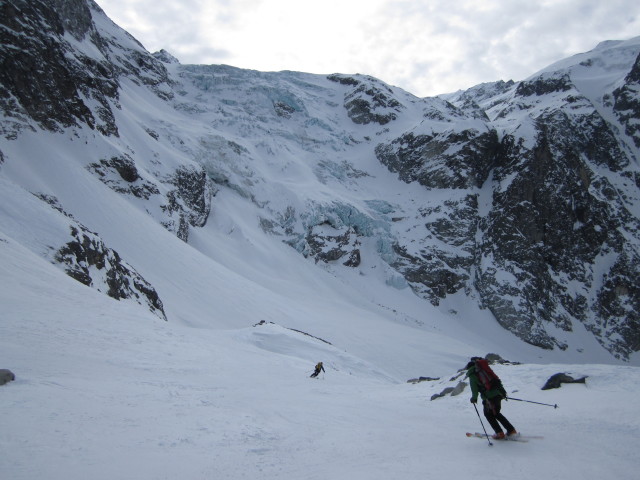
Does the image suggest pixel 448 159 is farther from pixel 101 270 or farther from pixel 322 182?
pixel 101 270

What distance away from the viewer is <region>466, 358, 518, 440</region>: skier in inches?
233

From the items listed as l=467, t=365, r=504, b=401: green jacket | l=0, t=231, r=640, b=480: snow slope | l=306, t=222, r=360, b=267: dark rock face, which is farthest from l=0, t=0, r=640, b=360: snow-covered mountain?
l=467, t=365, r=504, b=401: green jacket

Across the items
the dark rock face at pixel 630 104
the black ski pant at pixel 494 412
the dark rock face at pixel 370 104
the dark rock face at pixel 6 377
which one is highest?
the dark rock face at pixel 630 104

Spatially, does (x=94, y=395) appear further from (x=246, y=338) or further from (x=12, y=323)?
(x=246, y=338)

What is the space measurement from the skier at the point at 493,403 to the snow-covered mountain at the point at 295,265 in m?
0.47

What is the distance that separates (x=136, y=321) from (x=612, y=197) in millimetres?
104884

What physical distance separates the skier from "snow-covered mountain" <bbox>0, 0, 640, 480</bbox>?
469 millimetres

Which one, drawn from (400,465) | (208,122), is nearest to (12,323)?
(400,465)

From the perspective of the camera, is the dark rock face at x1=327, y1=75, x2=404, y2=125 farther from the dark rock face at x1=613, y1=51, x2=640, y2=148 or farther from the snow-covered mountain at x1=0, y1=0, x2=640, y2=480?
the dark rock face at x1=613, y1=51, x2=640, y2=148

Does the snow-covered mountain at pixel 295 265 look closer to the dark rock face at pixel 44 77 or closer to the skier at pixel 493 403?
the dark rock face at pixel 44 77

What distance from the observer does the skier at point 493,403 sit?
5926 millimetres

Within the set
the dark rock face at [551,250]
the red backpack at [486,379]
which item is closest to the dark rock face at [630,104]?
the dark rock face at [551,250]

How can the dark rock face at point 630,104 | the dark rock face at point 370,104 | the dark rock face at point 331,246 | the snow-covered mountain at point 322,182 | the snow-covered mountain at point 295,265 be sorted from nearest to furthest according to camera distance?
1. the snow-covered mountain at point 295,265
2. the snow-covered mountain at point 322,182
3. the dark rock face at point 331,246
4. the dark rock face at point 370,104
5. the dark rock face at point 630,104

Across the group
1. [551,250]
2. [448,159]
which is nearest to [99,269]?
[448,159]
